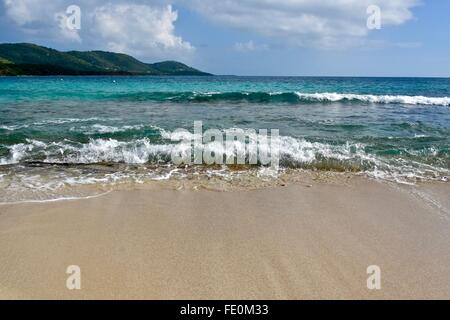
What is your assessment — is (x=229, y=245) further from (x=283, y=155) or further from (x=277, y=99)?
(x=277, y=99)

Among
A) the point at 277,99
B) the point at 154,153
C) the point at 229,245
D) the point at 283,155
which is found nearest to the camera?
the point at 229,245

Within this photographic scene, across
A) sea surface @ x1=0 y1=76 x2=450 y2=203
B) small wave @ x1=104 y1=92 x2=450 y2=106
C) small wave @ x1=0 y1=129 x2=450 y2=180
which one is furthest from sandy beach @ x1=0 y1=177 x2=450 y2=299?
small wave @ x1=104 y1=92 x2=450 y2=106

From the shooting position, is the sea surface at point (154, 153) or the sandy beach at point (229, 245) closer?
the sandy beach at point (229, 245)

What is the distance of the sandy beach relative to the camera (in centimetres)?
353

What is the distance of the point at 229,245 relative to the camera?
435 cm

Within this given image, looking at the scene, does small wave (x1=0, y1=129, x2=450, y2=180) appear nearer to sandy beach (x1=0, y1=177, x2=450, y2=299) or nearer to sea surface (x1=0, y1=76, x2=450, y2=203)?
sea surface (x1=0, y1=76, x2=450, y2=203)

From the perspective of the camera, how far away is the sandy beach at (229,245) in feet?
11.6

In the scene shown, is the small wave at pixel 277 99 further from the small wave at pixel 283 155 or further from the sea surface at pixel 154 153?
the small wave at pixel 283 155

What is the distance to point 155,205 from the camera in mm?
5699

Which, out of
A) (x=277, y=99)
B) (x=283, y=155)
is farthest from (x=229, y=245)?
(x=277, y=99)

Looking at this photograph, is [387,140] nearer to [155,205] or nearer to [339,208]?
[339,208]

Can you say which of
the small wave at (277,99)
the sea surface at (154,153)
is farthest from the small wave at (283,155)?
the small wave at (277,99)
